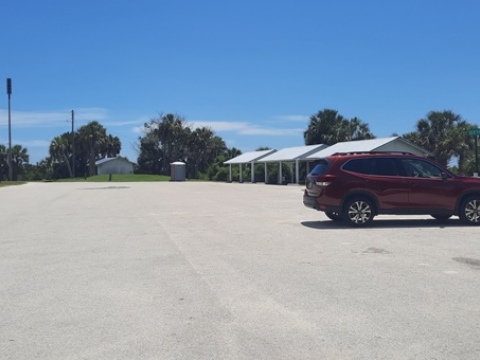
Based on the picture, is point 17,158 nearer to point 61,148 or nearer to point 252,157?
point 61,148

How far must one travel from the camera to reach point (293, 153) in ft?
185

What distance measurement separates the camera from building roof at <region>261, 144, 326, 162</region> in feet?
175

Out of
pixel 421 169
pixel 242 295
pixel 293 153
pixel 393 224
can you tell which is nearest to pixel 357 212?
pixel 393 224

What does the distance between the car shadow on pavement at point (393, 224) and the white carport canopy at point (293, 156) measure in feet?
121

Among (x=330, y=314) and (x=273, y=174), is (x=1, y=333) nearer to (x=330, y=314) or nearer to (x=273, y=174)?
(x=330, y=314)

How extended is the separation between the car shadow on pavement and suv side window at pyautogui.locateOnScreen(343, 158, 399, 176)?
1.36 m

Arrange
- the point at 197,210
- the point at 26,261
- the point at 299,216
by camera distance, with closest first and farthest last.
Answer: the point at 26,261 < the point at 299,216 < the point at 197,210

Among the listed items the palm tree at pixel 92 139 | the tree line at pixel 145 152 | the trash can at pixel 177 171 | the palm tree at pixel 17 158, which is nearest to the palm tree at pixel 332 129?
the tree line at pixel 145 152

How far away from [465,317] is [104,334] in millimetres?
3753

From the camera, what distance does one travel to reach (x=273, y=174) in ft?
205

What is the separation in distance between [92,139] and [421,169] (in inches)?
3129

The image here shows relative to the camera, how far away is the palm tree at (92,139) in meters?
88.1

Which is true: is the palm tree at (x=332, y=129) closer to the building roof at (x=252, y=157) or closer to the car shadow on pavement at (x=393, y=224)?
the building roof at (x=252, y=157)

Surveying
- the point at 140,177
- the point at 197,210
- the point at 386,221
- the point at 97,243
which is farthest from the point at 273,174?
the point at 97,243
